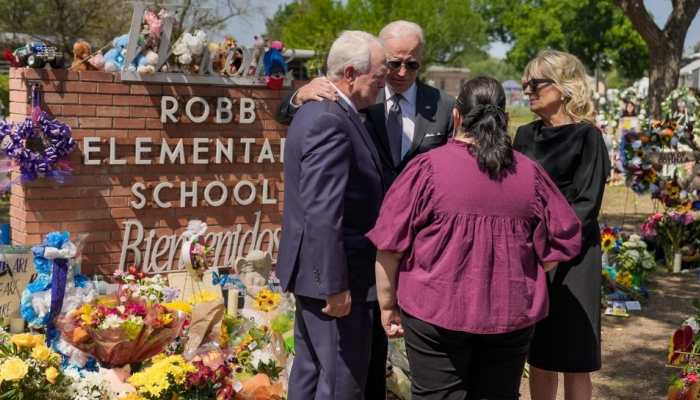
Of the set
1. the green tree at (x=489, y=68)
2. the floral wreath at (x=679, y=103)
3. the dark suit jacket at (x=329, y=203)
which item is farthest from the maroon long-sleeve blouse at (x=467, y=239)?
the green tree at (x=489, y=68)

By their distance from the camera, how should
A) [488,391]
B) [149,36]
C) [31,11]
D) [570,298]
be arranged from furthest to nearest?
[31,11] < [149,36] < [570,298] < [488,391]

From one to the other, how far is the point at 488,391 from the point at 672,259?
6.14 m

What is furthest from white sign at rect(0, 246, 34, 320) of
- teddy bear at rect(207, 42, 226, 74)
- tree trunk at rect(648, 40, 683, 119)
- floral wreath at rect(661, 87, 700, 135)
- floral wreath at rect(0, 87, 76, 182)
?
tree trunk at rect(648, 40, 683, 119)

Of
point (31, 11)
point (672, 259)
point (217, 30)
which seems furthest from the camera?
point (217, 30)

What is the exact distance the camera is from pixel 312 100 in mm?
3035

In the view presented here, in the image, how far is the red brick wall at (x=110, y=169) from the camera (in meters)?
5.14

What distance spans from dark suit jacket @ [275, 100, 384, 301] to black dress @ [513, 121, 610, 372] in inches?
31.7

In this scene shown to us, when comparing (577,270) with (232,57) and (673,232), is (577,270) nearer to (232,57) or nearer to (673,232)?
(232,57)

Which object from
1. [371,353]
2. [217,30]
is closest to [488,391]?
[371,353]

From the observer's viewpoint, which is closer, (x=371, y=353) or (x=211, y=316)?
(x=371, y=353)

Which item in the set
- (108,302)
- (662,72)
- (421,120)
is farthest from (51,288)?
(662,72)

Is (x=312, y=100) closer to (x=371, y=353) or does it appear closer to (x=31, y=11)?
(x=371, y=353)

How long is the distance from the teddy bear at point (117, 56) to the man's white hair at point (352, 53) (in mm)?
2876

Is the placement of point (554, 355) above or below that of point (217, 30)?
below
